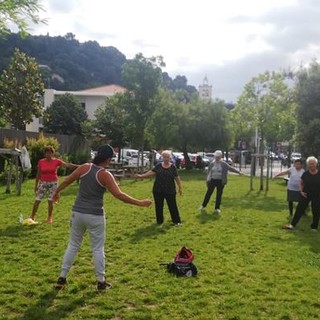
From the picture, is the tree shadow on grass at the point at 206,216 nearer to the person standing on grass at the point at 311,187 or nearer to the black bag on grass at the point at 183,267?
the person standing on grass at the point at 311,187

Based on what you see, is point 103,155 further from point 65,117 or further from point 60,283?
point 65,117

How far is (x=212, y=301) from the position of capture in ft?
19.8

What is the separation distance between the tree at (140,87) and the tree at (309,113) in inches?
454

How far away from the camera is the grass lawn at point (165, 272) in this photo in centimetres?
567

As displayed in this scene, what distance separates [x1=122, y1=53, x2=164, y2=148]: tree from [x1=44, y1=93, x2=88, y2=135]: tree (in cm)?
3458

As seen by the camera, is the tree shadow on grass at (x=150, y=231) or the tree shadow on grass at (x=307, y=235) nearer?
the tree shadow on grass at (x=307, y=235)

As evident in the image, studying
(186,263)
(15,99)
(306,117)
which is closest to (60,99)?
(15,99)

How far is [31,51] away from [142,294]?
96.9m

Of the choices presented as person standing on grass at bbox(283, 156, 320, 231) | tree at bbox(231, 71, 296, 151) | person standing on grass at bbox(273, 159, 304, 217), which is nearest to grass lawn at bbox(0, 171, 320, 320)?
person standing on grass at bbox(283, 156, 320, 231)

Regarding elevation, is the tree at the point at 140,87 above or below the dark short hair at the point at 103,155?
above

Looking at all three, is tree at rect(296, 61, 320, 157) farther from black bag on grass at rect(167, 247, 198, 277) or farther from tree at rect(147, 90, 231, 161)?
tree at rect(147, 90, 231, 161)

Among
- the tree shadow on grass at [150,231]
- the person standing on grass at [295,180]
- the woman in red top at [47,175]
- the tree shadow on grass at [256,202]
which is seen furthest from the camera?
the tree shadow on grass at [256,202]

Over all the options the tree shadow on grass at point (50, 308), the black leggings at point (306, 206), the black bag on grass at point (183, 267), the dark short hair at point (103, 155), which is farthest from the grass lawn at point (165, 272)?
the dark short hair at point (103, 155)

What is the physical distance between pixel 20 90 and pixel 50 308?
33574 mm
